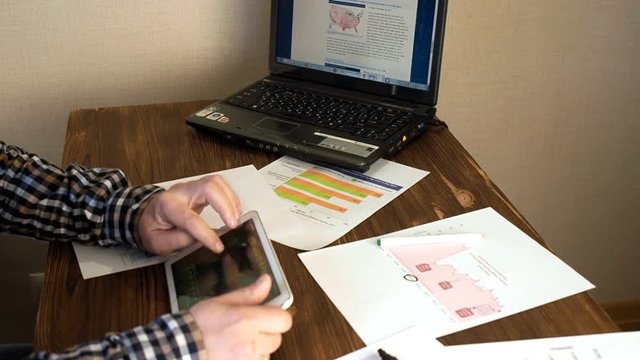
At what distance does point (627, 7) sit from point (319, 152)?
0.84 metres

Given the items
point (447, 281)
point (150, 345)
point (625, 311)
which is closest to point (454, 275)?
point (447, 281)

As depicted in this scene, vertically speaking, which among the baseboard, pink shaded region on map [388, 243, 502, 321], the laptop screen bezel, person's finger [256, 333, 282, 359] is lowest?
the baseboard

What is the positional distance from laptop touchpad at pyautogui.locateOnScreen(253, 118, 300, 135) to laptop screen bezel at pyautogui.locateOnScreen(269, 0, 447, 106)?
0.15 metres

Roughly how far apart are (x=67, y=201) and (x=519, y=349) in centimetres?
60

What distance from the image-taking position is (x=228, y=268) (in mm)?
796

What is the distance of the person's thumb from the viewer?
703 mm

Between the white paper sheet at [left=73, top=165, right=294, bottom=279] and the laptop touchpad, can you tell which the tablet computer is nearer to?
the white paper sheet at [left=73, top=165, right=294, bottom=279]

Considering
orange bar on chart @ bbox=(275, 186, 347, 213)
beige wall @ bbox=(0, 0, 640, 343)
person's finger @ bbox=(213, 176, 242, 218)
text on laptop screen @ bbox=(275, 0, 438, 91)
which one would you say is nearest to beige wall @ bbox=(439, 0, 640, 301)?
beige wall @ bbox=(0, 0, 640, 343)

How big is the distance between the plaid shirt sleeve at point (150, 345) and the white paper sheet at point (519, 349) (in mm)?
149

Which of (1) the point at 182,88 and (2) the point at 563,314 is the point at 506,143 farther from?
(2) the point at 563,314

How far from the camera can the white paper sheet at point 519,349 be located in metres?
0.70

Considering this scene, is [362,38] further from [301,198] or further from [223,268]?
[223,268]

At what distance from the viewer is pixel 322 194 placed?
1.01 metres

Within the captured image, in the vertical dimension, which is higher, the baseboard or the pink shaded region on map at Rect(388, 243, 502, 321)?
the pink shaded region on map at Rect(388, 243, 502, 321)
